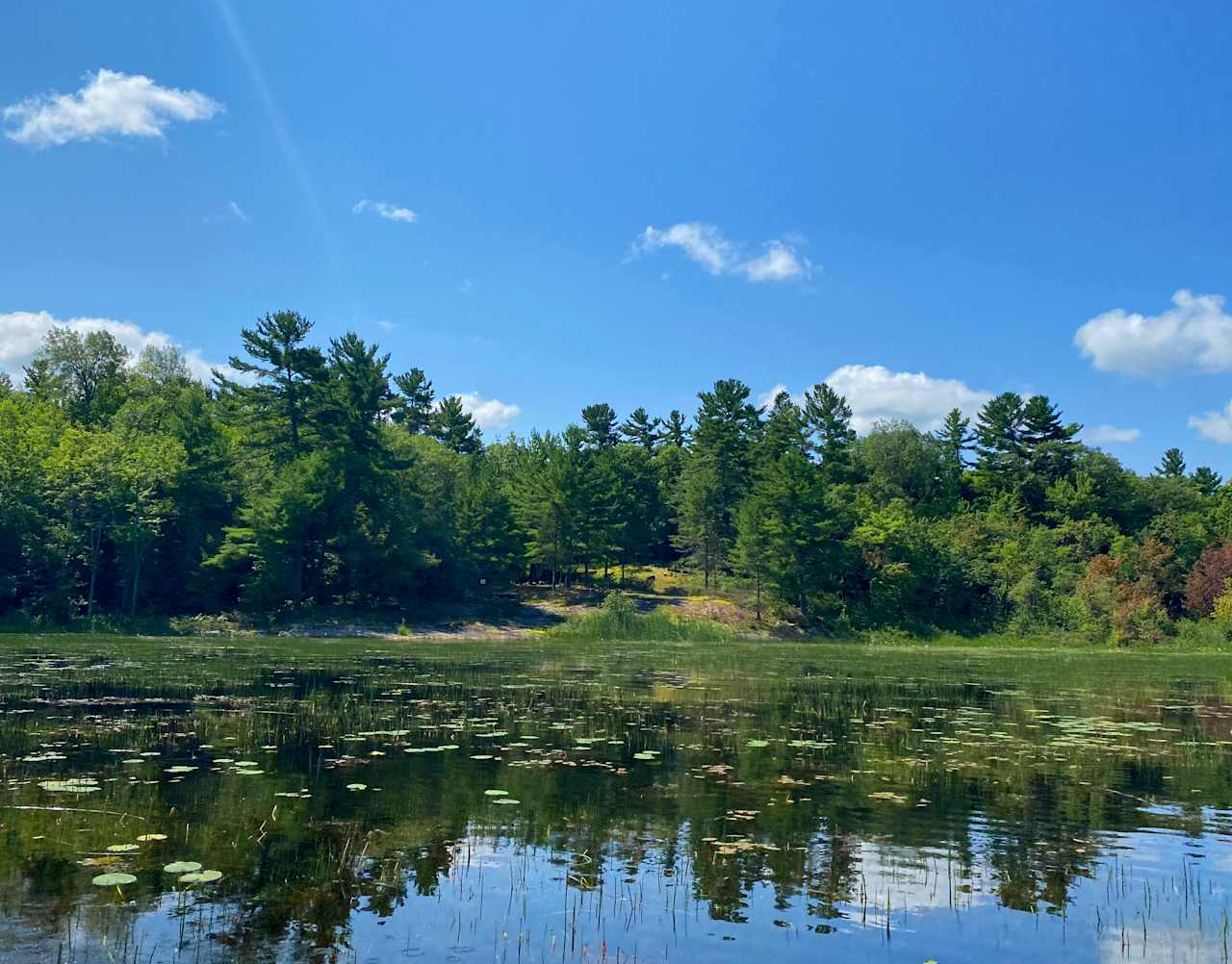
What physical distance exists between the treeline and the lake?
133 feet

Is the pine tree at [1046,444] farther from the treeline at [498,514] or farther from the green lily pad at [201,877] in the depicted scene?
the green lily pad at [201,877]

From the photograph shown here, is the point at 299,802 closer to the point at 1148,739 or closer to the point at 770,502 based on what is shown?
the point at 1148,739

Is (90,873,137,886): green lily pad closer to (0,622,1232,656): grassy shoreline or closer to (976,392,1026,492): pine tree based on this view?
(0,622,1232,656): grassy shoreline

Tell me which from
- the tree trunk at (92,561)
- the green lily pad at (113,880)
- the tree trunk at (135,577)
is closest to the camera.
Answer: the green lily pad at (113,880)

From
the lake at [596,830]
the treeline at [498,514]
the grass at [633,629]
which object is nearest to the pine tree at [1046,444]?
the treeline at [498,514]

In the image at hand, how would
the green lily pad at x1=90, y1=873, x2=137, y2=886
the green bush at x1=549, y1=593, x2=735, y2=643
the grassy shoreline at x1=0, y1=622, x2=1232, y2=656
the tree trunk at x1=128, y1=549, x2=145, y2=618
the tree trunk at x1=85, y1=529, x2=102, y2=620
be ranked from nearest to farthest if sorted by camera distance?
the green lily pad at x1=90, y1=873, x2=137, y2=886 → the grassy shoreline at x1=0, y1=622, x2=1232, y2=656 → the tree trunk at x1=85, y1=529, x2=102, y2=620 → the tree trunk at x1=128, y1=549, x2=145, y2=618 → the green bush at x1=549, y1=593, x2=735, y2=643

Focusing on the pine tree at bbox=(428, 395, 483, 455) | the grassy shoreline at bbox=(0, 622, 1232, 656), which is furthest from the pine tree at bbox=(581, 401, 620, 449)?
the grassy shoreline at bbox=(0, 622, 1232, 656)

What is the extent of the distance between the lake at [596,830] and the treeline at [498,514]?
4051 cm

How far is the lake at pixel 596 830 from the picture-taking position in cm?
759

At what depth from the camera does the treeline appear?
60.5 metres

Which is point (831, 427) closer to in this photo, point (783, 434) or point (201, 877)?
point (783, 434)

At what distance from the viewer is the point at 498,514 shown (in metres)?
76.3

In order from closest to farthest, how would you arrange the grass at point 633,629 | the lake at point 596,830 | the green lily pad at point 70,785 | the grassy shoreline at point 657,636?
the lake at point 596,830 < the green lily pad at point 70,785 < the grassy shoreline at point 657,636 < the grass at point 633,629

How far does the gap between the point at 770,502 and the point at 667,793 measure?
6384 cm
